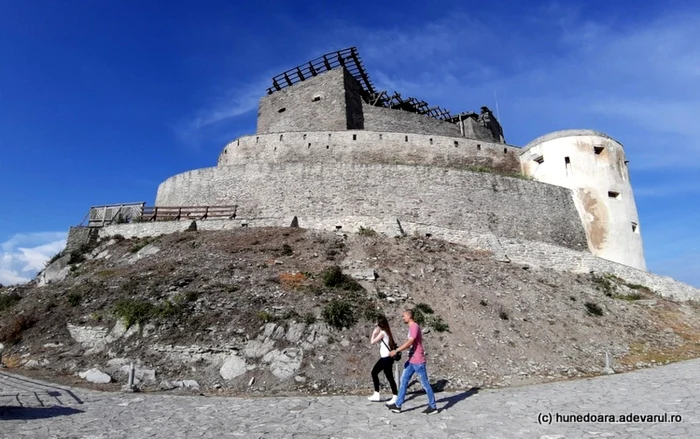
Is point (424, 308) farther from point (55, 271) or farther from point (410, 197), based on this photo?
point (55, 271)

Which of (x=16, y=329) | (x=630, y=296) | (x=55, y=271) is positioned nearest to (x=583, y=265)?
(x=630, y=296)

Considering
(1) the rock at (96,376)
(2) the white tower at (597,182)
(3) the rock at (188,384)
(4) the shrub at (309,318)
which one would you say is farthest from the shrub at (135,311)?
(2) the white tower at (597,182)

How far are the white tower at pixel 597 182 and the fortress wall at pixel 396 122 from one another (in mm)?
8714

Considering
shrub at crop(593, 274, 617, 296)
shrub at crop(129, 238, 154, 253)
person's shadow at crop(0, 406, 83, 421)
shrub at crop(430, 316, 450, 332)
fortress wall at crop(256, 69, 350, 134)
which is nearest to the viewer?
person's shadow at crop(0, 406, 83, 421)

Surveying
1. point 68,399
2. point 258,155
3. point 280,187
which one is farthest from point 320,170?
point 68,399

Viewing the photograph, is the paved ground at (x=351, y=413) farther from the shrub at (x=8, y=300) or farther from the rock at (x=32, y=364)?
the shrub at (x=8, y=300)

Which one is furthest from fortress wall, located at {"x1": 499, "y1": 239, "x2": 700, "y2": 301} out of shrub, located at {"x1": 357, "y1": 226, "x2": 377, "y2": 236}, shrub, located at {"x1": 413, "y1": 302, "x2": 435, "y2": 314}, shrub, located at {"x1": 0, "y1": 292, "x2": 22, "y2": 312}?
shrub, located at {"x1": 0, "y1": 292, "x2": 22, "y2": 312}

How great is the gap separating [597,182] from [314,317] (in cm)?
2038

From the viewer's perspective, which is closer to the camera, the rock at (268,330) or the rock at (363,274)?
the rock at (268,330)

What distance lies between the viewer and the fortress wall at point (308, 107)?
29.5m

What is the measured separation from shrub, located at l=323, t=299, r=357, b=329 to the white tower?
56.3ft

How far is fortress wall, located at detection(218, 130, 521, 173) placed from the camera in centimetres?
2622

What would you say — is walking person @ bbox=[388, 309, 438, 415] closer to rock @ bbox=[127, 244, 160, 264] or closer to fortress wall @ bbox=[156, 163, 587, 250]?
rock @ bbox=[127, 244, 160, 264]

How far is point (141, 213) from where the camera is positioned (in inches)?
901
